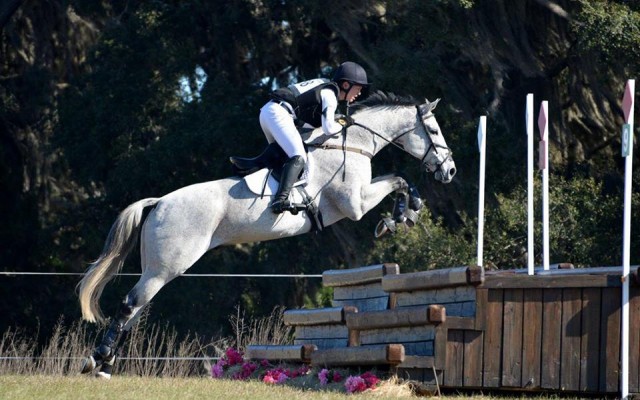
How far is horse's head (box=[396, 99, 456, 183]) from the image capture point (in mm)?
9469

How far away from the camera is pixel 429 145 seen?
948 centimetres

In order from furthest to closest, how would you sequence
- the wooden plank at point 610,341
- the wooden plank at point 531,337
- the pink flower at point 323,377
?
the pink flower at point 323,377
the wooden plank at point 531,337
the wooden plank at point 610,341

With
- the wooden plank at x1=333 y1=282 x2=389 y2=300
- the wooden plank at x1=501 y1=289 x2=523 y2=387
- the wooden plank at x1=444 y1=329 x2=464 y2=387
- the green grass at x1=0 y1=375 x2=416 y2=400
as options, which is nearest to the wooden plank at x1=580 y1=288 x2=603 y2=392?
the wooden plank at x1=501 y1=289 x2=523 y2=387

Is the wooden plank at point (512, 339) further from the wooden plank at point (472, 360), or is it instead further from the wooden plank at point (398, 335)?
the wooden plank at point (398, 335)

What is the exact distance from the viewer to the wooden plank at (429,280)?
773 cm

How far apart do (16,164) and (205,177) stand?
210 inches

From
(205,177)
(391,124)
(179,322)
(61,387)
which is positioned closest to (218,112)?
(205,177)

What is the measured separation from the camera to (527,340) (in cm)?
761

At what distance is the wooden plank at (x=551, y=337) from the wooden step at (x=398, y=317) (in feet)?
2.20

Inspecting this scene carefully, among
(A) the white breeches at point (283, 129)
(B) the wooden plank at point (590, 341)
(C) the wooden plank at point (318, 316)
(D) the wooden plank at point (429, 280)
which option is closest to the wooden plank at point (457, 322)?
(D) the wooden plank at point (429, 280)

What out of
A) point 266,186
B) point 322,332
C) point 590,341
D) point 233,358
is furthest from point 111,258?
point 590,341

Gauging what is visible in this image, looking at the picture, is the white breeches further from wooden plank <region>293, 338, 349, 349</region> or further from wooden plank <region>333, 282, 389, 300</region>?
wooden plank <region>293, 338, 349, 349</region>

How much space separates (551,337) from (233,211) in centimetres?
270

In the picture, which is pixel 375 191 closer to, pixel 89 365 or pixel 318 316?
pixel 318 316
